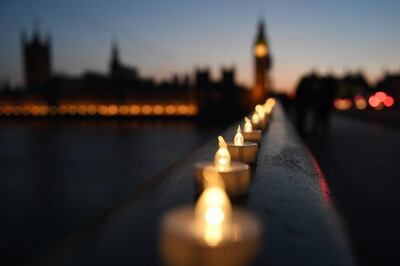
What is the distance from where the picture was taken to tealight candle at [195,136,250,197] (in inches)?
66.5

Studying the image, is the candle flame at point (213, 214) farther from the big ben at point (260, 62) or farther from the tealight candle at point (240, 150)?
the big ben at point (260, 62)

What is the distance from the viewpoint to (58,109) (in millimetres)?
76938

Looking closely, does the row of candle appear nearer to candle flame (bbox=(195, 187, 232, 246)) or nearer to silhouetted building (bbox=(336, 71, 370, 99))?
candle flame (bbox=(195, 187, 232, 246))

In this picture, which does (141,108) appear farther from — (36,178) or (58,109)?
(36,178)

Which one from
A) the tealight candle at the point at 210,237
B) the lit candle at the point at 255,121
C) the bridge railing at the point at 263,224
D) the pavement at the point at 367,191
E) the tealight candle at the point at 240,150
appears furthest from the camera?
the lit candle at the point at 255,121

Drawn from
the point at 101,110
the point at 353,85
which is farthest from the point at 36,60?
the point at 353,85

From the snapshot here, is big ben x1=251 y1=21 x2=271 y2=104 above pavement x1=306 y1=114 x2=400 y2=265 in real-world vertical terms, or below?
above

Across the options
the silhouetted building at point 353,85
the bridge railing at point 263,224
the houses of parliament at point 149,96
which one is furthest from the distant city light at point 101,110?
the bridge railing at point 263,224

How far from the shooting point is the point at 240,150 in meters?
2.58

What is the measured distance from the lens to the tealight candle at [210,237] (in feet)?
3.16

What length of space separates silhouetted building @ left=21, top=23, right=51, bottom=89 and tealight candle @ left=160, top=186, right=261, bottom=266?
11288cm

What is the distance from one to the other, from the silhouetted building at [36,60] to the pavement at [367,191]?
107m

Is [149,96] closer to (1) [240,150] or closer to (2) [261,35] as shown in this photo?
(2) [261,35]

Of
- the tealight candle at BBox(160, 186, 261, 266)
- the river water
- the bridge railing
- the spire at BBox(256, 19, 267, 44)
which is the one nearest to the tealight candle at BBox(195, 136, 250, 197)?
the bridge railing
